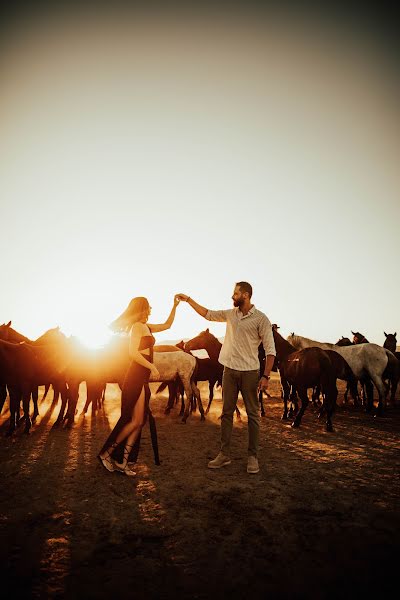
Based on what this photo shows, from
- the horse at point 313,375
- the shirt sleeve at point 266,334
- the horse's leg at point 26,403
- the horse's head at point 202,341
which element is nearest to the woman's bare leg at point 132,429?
the shirt sleeve at point 266,334

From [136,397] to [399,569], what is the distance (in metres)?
3.58

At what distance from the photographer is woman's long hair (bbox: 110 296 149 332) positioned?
16.1 ft

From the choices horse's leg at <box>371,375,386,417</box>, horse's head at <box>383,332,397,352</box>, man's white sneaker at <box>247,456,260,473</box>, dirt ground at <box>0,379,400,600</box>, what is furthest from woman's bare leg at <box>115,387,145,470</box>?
horse's head at <box>383,332,397,352</box>

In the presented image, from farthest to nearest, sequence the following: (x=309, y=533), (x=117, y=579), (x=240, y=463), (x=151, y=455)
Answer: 1. (x=151, y=455)
2. (x=240, y=463)
3. (x=309, y=533)
4. (x=117, y=579)

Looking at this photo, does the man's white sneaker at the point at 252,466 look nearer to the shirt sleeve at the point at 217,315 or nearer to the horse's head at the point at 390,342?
the shirt sleeve at the point at 217,315

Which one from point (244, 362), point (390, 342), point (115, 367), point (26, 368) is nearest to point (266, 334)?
point (244, 362)

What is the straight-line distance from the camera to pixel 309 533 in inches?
121

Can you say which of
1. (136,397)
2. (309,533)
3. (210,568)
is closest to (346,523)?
(309,533)

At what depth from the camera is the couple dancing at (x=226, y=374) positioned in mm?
4730

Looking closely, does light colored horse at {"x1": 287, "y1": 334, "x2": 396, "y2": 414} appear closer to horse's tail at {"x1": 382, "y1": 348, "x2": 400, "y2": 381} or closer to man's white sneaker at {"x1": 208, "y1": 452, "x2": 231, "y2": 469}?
horse's tail at {"x1": 382, "y1": 348, "x2": 400, "y2": 381}

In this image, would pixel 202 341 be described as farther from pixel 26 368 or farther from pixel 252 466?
pixel 252 466

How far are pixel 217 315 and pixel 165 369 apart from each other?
4.77m

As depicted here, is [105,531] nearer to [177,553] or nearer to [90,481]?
[177,553]

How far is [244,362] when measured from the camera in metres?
4.91
